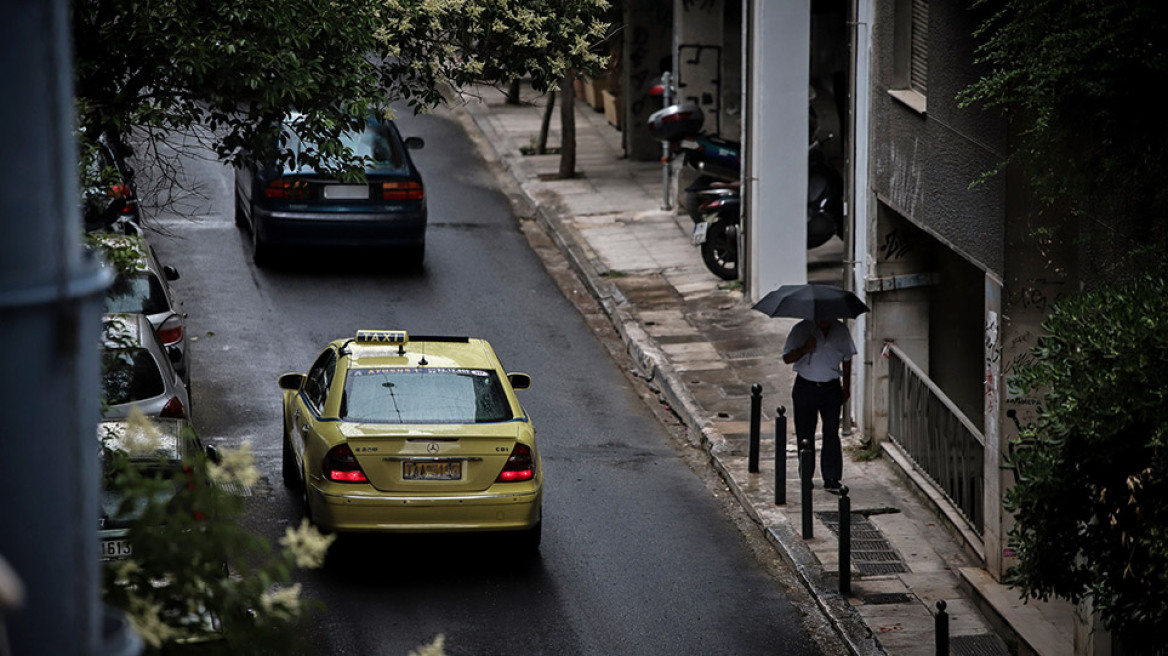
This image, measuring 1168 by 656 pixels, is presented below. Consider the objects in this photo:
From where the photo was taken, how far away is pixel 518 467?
1074 cm

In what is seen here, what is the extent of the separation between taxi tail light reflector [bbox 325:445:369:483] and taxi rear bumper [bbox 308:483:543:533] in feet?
0.27

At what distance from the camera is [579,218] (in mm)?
23906

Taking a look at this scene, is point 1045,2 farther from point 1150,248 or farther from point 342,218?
point 342,218

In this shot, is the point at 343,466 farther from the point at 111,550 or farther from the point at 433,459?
the point at 111,550

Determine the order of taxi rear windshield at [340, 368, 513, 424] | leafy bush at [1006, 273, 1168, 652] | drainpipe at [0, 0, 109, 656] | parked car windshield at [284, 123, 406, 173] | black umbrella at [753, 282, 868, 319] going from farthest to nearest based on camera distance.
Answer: parked car windshield at [284, 123, 406, 173] < black umbrella at [753, 282, 868, 319] < taxi rear windshield at [340, 368, 513, 424] < leafy bush at [1006, 273, 1168, 652] < drainpipe at [0, 0, 109, 656]

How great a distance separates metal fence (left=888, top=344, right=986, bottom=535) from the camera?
457 inches

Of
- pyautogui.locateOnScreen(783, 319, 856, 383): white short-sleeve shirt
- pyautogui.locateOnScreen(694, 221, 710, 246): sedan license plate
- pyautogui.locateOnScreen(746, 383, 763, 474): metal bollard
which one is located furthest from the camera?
pyautogui.locateOnScreen(694, 221, 710, 246): sedan license plate

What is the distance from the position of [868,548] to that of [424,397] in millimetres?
3607

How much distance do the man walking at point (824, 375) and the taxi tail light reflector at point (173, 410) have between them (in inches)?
194

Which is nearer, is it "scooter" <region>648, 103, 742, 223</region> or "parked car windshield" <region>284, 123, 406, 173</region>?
"parked car windshield" <region>284, 123, 406, 173</region>

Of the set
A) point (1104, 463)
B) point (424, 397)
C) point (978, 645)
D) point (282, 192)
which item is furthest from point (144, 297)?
point (1104, 463)

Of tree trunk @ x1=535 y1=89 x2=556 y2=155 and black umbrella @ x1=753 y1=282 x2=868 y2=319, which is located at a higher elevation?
tree trunk @ x1=535 y1=89 x2=556 y2=155

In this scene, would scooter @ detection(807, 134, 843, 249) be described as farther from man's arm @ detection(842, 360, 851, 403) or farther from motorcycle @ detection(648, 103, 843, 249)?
man's arm @ detection(842, 360, 851, 403)

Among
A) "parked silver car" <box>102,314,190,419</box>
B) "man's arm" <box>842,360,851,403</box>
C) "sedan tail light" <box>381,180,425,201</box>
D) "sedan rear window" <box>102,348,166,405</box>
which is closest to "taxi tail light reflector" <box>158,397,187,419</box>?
"parked silver car" <box>102,314,190,419</box>
